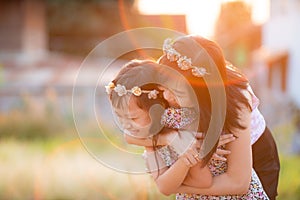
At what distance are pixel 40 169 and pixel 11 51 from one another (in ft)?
41.0

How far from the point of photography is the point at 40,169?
5.88m

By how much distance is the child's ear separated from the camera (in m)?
2.48

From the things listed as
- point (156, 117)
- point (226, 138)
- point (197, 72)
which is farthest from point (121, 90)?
point (226, 138)

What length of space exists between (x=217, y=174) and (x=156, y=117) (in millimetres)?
344

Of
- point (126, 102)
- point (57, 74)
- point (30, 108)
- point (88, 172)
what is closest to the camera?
point (126, 102)

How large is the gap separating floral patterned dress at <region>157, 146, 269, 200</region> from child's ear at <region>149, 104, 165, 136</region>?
8 cm

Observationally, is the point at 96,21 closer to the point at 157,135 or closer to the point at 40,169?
the point at 40,169

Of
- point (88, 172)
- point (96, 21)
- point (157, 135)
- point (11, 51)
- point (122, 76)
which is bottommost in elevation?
point (88, 172)

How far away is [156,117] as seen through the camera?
2.48 m

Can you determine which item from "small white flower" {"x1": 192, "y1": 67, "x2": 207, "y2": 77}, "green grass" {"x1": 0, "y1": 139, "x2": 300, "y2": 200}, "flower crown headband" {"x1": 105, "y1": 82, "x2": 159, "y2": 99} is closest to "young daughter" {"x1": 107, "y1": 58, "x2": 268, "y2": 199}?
"flower crown headband" {"x1": 105, "y1": 82, "x2": 159, "y2": 99}

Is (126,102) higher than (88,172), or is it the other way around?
(126,102)

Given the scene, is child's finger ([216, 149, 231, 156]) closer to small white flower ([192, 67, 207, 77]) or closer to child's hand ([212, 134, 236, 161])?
child's hand ([212, 134, 236, 161])

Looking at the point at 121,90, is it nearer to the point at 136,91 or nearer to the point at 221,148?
the point at 136,91

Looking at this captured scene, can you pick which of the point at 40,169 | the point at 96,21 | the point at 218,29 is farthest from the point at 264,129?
the point at 218,29
